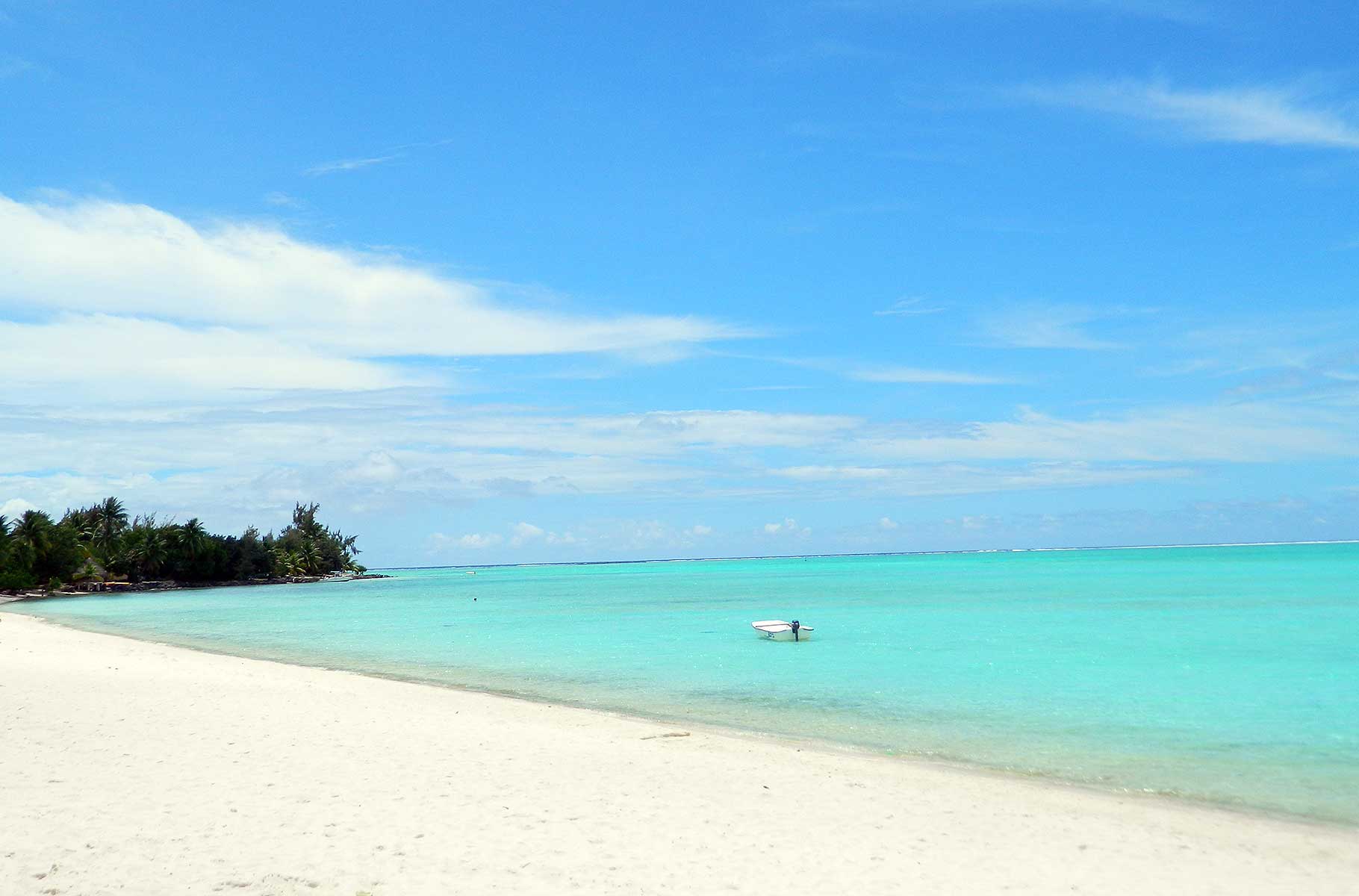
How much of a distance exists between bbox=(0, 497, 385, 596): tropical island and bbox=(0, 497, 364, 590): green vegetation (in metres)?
0.08

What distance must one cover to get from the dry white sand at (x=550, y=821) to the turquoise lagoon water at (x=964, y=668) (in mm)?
2255

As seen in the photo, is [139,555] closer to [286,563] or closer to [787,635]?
[286,563]

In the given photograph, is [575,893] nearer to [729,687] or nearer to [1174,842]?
[1174,842]

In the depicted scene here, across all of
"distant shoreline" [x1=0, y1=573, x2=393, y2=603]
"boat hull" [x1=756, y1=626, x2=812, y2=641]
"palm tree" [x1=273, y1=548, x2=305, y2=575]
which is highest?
"palm tree" [x1=273, y1=548, x2=305, y2=575]

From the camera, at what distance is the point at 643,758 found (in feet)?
38.9

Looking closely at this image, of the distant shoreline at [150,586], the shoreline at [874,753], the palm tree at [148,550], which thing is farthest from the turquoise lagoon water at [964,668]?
the palm tree at [148,550]

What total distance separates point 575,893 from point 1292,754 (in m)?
11.2

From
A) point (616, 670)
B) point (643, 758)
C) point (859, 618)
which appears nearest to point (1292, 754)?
point (643, 758)

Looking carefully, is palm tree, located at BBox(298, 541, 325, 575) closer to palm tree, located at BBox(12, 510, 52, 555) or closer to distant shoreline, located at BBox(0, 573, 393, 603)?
distant shoreline, located at BBox(0, 573, 393, 603)

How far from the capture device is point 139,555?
9650cm

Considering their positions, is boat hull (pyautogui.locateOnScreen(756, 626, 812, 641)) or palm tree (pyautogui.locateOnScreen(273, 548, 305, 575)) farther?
palm tree (pyautogui.locateOnScreen(273, 548, 305, 575))

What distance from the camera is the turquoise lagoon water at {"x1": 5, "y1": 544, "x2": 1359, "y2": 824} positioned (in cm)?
1323

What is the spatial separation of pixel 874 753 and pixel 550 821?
6.07m

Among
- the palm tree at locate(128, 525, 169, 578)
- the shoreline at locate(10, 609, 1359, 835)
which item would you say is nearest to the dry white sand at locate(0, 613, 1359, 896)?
the shoreline at locate(10, 609, 1359, 835)
